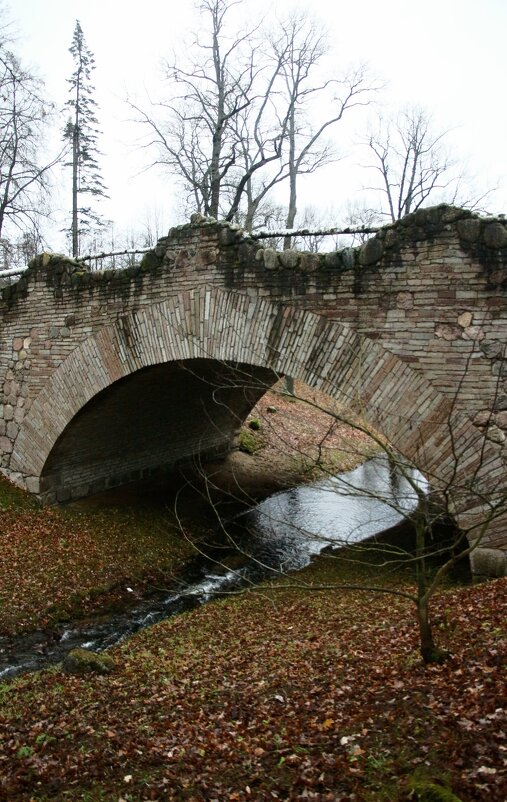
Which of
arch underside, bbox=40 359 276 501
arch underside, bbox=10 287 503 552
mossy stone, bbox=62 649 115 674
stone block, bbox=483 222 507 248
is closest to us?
mossy stone, bbox=62 649 115 674

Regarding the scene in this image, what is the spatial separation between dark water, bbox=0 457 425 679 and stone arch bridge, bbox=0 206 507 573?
92 cm

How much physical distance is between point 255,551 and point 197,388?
12.7 ft

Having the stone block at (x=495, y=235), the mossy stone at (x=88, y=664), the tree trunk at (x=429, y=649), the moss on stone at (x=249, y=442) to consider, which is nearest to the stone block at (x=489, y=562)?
the tree trunk at (x=429, y=649)

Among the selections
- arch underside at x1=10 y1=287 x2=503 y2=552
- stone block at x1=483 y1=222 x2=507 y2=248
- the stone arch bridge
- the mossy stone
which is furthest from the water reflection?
stone block at x1=483 y1=222 x2=507 y2=248

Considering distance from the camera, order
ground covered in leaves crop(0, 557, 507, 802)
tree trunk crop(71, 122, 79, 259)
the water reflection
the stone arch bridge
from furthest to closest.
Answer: tree trunk crop(71, 122, 79, 259), the water reflection, the stone arch bridge, ground covered in leaves crop(0, 557, 507, 802)

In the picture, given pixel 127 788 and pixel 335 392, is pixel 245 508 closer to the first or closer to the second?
pixel 335 392

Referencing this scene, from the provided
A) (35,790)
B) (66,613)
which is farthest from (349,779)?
(66,613)

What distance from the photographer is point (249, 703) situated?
15.6 ft

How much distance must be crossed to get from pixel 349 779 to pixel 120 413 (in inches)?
362

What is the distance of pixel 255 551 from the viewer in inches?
431

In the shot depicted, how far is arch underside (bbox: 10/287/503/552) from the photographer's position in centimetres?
675

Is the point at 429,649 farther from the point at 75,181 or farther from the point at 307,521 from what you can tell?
the point at 75,181

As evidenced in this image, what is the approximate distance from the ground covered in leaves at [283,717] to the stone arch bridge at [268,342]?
1.16 metres

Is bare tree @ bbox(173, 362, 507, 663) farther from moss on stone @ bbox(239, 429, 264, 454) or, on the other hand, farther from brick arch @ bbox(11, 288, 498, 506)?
moss on stone @ bbox(239, 429, 264, 454)
